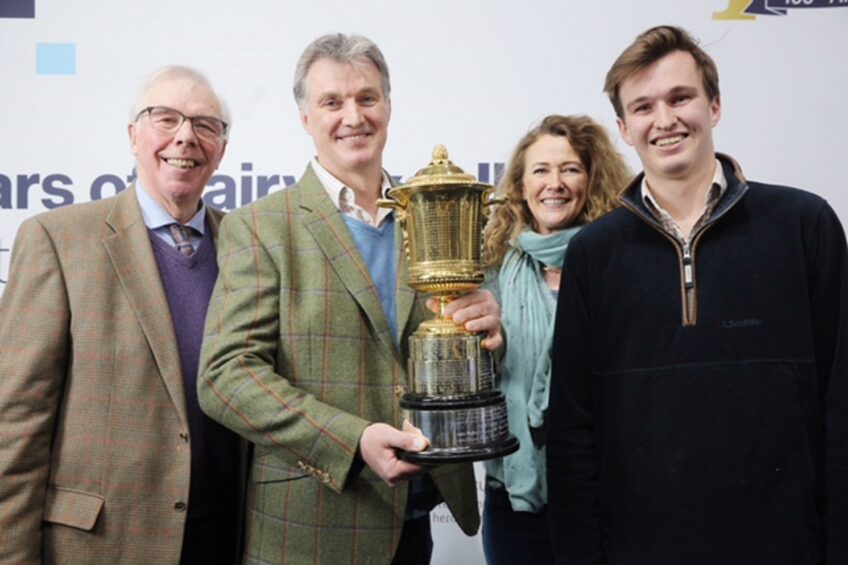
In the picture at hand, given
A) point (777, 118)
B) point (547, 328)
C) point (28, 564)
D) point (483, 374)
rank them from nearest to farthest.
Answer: point (483, 374)
point (28, 564)
point (547, 328)
point (777, 118)

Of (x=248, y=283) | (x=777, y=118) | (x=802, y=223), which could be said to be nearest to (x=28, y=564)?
(x=248, y=283)

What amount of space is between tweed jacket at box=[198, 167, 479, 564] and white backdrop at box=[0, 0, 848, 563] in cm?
143

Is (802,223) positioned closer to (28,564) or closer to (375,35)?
(28,564)

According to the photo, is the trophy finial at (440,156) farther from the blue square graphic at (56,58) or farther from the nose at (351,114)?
the blue square graphic at (56,58)

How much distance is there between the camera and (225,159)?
113 inches

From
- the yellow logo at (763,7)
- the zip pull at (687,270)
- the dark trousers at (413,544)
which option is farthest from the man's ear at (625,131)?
the yellow logo at (763,7)

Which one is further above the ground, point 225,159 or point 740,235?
point 225,159

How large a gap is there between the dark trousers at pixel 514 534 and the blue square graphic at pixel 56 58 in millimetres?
2291

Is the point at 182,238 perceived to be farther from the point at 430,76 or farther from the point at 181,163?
the point at 430,76

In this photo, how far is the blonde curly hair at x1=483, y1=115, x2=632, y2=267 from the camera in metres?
2.11

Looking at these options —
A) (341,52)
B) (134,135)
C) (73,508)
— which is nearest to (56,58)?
(134,135)

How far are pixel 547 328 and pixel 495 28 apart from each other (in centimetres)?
144

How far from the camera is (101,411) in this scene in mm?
1613

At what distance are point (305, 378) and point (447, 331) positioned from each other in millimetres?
300
